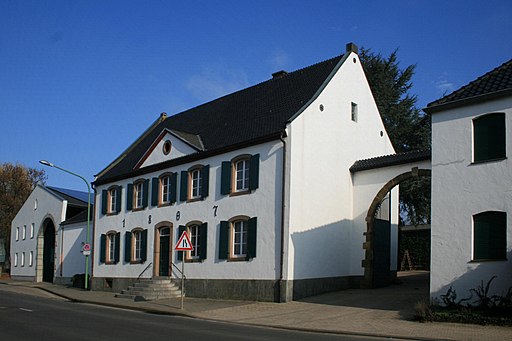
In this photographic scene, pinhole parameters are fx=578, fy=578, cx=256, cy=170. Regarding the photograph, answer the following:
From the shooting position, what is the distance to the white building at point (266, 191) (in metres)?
21.2

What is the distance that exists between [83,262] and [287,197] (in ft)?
66.7

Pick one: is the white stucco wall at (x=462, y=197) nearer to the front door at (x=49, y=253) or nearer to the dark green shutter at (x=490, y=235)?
the dark green shutter at (x=490, y=235)

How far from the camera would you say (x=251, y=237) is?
865 inches

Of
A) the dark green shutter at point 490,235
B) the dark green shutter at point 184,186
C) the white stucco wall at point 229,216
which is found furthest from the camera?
the dark green shutter at point 184,186

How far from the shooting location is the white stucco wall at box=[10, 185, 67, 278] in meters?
41.4

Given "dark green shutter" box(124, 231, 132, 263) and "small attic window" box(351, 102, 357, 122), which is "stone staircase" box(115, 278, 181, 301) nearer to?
"dark green shutter" box(124, 231, 132, 263)

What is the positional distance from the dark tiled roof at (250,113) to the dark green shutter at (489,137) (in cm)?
713

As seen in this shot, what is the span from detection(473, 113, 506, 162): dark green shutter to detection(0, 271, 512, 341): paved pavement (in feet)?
15.4

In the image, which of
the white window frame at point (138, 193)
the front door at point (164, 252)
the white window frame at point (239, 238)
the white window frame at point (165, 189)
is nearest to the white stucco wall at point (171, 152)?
the white window frame at point (165, 189)

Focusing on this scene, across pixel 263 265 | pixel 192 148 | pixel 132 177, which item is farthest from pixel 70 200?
pixel 263 265

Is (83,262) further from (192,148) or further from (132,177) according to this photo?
(192,148)

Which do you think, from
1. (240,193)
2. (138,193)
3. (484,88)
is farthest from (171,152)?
(484,88)

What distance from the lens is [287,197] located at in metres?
20.7

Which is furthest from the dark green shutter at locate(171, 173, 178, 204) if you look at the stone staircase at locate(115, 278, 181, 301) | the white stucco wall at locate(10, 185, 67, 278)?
the white stucco wall at locate(10, 185, 67, 278)
